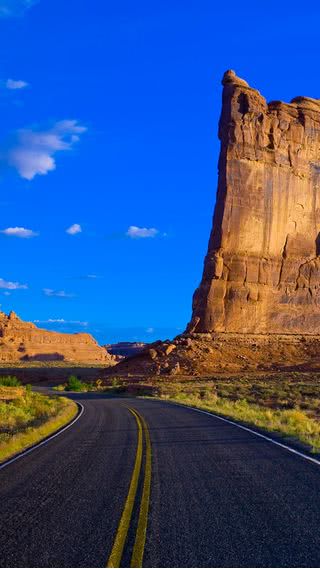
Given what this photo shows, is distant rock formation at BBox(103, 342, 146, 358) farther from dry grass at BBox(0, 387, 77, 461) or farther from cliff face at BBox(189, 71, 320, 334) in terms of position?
dry grass at BBox(0, 387, 77, 461)

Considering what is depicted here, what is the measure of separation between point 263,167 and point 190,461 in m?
62.1

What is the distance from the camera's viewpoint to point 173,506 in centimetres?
703

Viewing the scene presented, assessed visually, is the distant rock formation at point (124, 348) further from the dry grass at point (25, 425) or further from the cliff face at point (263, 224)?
the dry grass at point (25, 425)

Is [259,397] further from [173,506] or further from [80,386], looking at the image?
[80,386]

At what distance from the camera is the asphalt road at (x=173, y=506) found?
17.2 feet

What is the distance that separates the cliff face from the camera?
214 feet

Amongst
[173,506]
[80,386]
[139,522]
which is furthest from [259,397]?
[80,386]

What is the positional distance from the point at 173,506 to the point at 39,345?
110 meters

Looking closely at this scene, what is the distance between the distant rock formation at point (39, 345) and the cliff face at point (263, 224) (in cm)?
5476

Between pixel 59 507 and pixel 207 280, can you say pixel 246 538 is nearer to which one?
pixel 59 507

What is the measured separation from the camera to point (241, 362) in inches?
2258

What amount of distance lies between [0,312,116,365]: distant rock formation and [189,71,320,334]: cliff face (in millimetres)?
54762

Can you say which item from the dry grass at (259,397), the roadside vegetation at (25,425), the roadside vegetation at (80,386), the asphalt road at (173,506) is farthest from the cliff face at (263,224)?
the asphalt road at (173,506)

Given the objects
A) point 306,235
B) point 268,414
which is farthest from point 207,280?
point 268,414
